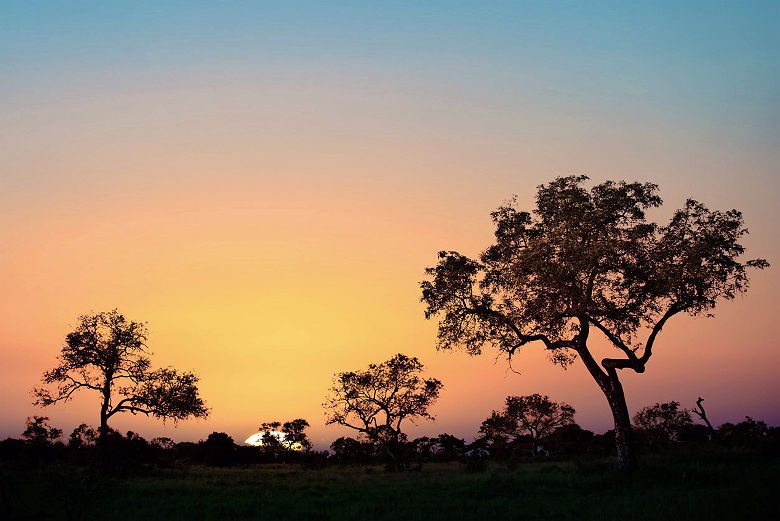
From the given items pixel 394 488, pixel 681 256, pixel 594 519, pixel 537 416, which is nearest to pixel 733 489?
pixel 594 519

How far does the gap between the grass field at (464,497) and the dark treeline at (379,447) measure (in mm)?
22599

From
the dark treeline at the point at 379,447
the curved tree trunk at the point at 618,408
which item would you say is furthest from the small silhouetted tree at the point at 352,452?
the curved tree trunk at the point at 618,408

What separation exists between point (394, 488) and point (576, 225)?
55.0 feet

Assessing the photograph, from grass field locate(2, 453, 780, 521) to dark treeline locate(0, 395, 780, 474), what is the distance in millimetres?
22599

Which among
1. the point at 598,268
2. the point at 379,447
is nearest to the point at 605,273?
the point at 598,268

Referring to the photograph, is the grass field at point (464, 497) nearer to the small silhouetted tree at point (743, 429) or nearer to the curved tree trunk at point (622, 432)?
the curved tree trunk at point (622, 432)

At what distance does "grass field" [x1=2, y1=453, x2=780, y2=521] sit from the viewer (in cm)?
2002

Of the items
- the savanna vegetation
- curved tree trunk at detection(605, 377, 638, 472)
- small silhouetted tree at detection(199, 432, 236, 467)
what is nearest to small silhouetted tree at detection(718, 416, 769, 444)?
the savanna vegetation

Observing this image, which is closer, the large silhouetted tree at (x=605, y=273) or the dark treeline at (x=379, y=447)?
the large silhouetted tree at (x=605, y=273)

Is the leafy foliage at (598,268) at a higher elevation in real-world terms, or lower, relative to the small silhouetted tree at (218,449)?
higher

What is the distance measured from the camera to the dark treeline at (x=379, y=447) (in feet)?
184

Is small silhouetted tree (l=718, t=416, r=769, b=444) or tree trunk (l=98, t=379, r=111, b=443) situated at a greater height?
tree trunk (l=98, t=379, r=111, b=443)

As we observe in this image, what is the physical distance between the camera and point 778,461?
29375mm

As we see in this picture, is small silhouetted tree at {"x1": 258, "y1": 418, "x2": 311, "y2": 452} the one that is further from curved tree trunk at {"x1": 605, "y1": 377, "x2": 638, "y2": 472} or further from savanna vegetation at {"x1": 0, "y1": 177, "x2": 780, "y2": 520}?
curved tree trunk at {"x1": 605, "y1": 377, "x2": 638, "y2": 472}
